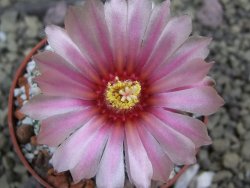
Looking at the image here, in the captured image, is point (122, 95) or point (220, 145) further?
point (220, 145)

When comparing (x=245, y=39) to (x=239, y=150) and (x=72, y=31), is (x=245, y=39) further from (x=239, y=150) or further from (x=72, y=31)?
(x=72, y=31)

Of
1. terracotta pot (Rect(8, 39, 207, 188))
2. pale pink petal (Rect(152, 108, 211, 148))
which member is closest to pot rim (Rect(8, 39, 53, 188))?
terracotta pot (Rect(8, 39, 207, 188))

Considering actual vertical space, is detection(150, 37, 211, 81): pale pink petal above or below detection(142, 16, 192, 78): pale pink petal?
below

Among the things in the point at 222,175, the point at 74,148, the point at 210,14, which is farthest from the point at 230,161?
the point at 74,148

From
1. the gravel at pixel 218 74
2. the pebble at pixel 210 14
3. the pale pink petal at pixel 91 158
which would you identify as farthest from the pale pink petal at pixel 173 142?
the pebble at pixel 210 14

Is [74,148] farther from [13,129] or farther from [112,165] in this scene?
[13,129]

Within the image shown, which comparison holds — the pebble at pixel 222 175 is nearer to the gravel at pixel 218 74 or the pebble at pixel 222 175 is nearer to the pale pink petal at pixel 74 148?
the gravel at pixel 218 74

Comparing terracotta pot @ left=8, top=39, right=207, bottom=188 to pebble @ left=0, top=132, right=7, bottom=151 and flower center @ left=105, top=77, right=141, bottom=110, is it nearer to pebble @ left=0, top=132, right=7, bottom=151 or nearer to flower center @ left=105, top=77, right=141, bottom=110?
pebble @ left=0, top=132, right=7, bottom=151
